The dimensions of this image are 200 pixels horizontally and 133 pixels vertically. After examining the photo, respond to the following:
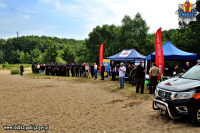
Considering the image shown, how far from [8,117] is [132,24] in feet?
151

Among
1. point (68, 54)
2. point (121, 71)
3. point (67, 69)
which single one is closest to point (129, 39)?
point (67, 69)

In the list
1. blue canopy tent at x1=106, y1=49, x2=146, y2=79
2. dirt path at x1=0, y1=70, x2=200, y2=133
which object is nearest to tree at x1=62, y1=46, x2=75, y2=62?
blue canopy tent at x1=106, y1=49, x2=146, y2=79

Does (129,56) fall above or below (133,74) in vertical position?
above

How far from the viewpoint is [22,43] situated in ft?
445

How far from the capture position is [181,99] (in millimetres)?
4590

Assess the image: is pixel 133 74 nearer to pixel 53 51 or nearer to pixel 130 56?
pixel 130 56

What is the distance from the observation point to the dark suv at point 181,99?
4.45 metres

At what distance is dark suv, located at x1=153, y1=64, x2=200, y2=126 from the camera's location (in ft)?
14.6

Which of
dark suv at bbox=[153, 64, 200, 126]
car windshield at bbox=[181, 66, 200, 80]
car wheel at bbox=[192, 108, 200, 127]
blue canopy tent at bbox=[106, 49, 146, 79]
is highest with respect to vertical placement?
blue canopy tent at bbox=[106, 49, 146, 79]

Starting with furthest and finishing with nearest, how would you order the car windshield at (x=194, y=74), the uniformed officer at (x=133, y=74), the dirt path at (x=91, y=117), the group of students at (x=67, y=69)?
the group of students at (x=67, y=69)
the uniformed officer at (x=133, y=74)
the car windshield at (x=194, y=74)
the dirt path at (x=91, y=117)

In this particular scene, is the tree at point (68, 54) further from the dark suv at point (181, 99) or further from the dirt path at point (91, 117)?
the dark suv at point (181, 99)

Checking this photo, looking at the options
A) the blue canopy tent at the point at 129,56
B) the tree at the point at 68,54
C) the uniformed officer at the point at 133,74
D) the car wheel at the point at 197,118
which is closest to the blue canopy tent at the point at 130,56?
the blue canopy tent at the point at 129,56

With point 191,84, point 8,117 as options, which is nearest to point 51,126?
point 8,117

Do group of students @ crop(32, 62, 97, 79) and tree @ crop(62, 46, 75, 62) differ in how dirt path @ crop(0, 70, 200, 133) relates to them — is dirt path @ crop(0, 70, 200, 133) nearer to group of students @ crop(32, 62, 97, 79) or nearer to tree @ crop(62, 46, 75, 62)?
group of students @ crop(32, 62, 97, 79)
